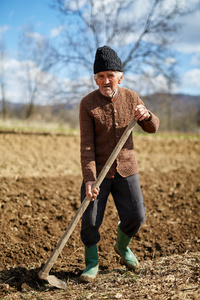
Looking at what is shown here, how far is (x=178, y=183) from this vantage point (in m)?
5.82

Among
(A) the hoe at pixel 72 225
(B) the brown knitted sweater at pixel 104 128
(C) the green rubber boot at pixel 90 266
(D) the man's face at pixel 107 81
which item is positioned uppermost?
(D) the man's face at pixel 107 81

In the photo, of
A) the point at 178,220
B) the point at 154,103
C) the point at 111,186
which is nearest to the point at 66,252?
the point at 111,186

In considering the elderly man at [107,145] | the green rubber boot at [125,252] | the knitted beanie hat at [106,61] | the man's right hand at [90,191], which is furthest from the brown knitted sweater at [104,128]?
the green rubber boot at [125,252]

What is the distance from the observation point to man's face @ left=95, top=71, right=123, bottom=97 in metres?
2.66

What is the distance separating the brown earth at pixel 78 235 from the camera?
248 cm

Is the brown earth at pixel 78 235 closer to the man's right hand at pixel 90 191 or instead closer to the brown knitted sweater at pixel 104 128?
the man's right hand at pixel 90 191

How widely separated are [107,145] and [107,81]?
0.55 meters

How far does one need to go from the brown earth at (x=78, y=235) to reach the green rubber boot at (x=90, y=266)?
3.0 inches

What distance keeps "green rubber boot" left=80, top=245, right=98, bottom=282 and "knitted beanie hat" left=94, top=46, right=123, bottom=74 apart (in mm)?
1579

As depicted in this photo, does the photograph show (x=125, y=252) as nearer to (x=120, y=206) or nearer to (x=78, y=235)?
(x=120, y=206)

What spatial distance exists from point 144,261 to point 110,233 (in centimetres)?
74

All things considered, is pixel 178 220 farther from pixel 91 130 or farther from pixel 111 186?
pixel 91 130

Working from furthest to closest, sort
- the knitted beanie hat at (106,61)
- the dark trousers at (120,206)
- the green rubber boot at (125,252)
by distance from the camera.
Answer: the green rubber boot at (125,252) → the dark trousers at (120,206) → the knitted beanie hat at (106,61)

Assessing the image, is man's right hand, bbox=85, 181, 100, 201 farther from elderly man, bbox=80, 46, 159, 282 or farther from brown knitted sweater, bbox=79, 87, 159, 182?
brown knitted sweater, bbox=79, 87, 159, 182
